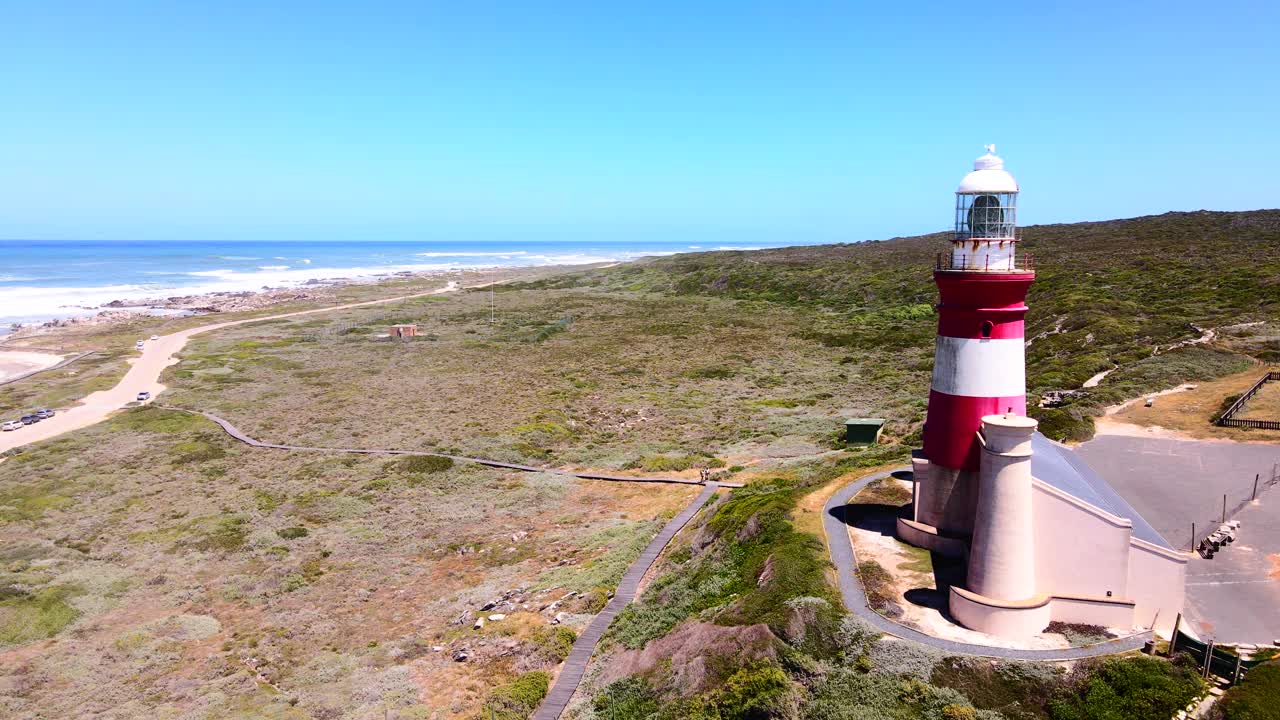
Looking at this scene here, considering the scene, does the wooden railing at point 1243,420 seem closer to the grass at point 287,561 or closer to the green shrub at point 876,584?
the green shrub at point 876,584

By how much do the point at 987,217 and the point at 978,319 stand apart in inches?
79.6

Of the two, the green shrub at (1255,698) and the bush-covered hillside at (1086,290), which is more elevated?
the bush-covered hillside at (1086,290)

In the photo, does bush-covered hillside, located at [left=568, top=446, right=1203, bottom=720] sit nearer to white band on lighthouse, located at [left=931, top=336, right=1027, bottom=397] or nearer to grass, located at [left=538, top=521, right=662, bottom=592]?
grass, located at [left=538, top=521, right=662, bottom=592]

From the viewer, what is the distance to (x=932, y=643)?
13008 millimetres

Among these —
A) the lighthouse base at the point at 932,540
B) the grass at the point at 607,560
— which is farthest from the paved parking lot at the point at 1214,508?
the grass at the point at 607,560

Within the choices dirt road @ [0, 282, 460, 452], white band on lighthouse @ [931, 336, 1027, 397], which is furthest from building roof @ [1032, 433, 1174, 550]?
dirt road @ [0, 282, 460, 452]

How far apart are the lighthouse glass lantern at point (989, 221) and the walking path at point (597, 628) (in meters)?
11.5

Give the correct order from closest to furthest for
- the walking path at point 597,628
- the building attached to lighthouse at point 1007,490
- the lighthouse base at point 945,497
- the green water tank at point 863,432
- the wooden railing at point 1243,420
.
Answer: the building attached to lighthouse at point 1007,490
the walking path at point 597,628
the lighthouse base at point 945,497
the wooden railing at point 1243,420
the green water tank at point 863,432

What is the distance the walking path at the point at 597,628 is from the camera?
1523 centimetres

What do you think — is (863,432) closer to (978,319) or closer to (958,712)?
(978,319)

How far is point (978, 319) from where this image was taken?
1417 cm

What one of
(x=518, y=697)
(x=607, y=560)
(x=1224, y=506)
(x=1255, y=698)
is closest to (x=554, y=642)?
(x=518, y=697)

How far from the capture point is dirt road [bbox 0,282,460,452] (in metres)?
38.2

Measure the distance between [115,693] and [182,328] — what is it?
73.3m
